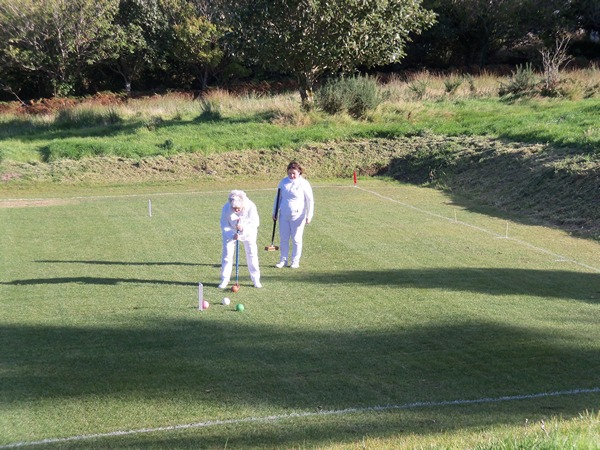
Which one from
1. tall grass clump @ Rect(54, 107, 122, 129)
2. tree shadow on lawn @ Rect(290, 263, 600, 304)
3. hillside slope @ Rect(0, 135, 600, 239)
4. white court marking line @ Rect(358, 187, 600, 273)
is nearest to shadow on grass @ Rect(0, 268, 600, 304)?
tree shadow on lawn @ Rect(290, 263, 600, 304)

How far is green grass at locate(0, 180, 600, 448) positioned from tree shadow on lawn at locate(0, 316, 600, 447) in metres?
0.03

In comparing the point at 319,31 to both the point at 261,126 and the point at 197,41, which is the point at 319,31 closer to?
the point at 261,126

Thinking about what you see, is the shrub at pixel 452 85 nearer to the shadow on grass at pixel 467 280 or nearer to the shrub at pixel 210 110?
the shrub at pixel 210 110

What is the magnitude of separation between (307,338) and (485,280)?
15.8 feet

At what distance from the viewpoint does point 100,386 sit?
920 centimetres

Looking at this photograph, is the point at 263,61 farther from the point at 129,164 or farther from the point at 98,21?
the point at 98,21

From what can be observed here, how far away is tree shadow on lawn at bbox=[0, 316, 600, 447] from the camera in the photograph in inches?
334

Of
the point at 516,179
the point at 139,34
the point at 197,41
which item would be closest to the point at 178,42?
the point at 197,41

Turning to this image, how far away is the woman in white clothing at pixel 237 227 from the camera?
13.6 m

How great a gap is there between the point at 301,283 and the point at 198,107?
25.8 meters

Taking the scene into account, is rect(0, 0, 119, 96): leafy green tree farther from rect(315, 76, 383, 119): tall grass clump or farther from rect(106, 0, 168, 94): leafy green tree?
rect(315, 76, 383, 119): tall grass clump

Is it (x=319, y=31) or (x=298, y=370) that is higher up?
(x=319, y=31)

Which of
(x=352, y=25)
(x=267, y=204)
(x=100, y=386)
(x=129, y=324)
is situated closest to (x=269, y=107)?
(x=352, y=25)

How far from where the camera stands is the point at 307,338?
1105 cm
